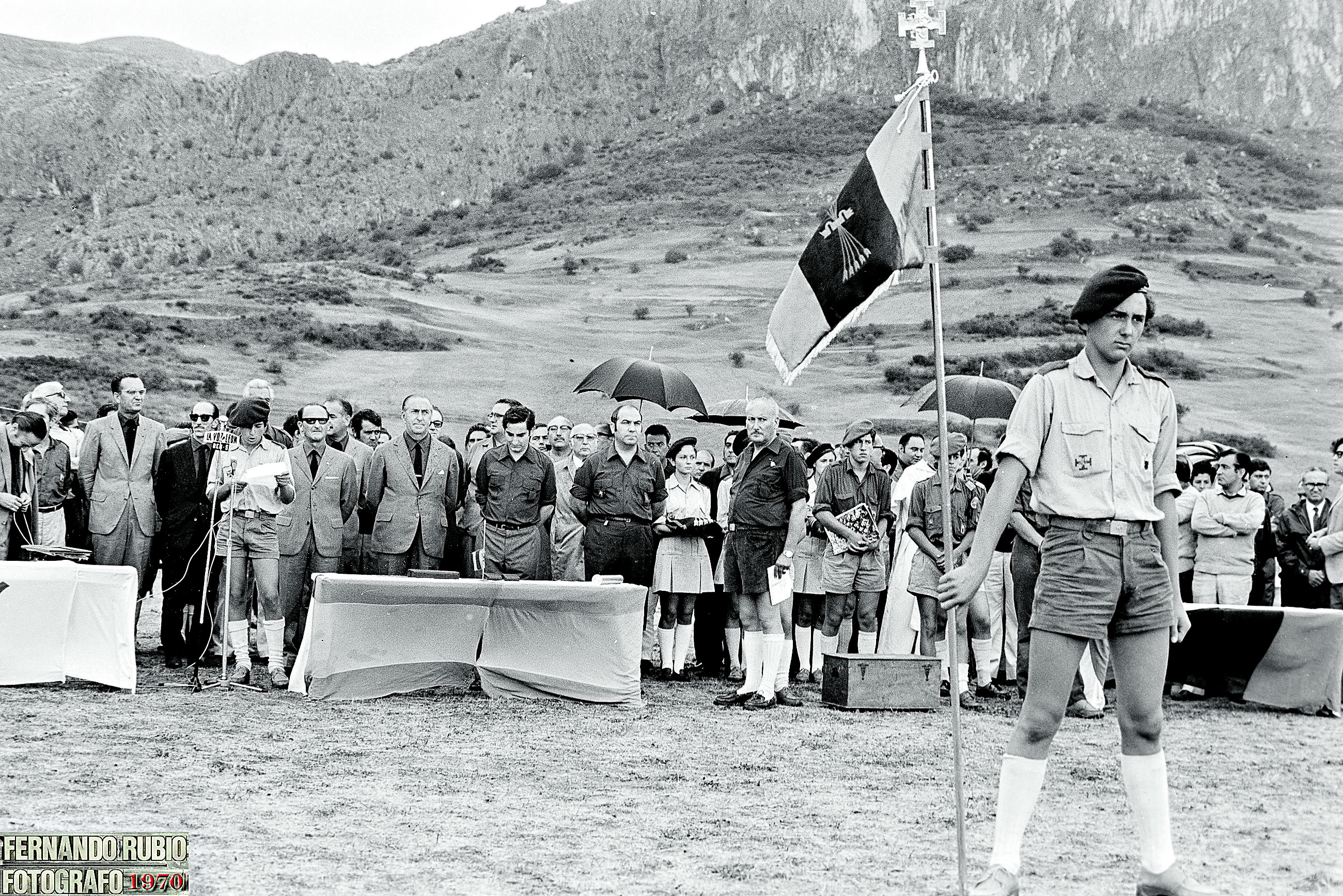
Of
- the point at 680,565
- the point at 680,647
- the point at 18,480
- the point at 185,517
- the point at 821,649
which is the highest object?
the point at 18,480

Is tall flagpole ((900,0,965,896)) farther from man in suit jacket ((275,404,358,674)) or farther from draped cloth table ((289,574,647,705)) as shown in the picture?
man in suit jacket ((275,404,358,674))

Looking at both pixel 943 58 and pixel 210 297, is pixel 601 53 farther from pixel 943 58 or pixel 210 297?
pixel 210 297

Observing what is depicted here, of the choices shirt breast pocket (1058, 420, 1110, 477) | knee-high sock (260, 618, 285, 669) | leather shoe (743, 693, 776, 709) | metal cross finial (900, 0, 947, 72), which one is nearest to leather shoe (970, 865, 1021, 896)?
shirt breast pocket (1058, 420, 1110, 477)

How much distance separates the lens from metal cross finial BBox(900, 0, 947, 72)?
5.51 m

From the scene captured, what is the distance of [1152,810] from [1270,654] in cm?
616

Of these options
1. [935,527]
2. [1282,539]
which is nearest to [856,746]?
[935,527]

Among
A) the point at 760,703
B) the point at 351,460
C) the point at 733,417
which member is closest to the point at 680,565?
the point at 760,703

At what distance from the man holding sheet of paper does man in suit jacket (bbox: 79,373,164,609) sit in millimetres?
912

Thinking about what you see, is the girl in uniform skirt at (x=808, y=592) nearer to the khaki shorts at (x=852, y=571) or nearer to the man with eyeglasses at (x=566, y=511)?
the khaki shorts at (x=852, y=571)

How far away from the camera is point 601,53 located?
14488cm

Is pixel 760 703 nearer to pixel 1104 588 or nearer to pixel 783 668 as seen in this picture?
pixel 783 668

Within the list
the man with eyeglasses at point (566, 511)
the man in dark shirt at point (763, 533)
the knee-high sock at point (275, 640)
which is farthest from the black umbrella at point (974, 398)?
the knee-high sock at point (275, 640)

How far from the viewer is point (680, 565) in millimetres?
11320

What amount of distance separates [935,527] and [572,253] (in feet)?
266
